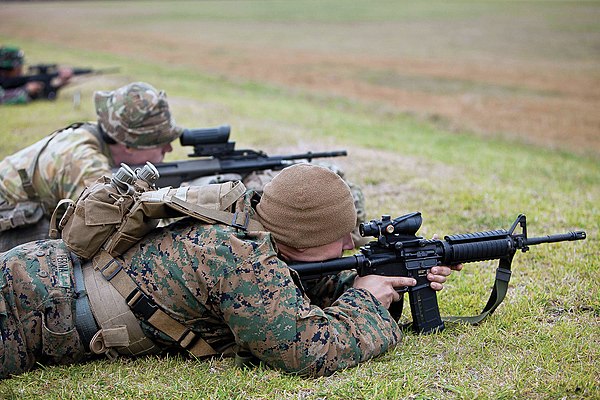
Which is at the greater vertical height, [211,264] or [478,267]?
[211,264]

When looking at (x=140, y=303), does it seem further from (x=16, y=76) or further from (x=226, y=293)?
(x=16, y=76)

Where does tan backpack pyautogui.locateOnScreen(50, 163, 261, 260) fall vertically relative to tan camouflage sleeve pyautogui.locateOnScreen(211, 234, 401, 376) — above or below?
above

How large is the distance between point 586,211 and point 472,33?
40.0 meters

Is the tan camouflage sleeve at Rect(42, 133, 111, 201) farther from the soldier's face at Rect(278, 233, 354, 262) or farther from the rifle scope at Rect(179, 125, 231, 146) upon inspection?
the soldier's face at Rect(278, 233, 354, 262)

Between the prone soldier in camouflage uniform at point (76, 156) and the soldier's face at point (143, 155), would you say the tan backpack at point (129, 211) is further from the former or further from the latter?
the soldier's face at point (143, 155)

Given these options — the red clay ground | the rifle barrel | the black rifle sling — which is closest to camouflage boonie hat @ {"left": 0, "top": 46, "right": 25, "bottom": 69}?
the red clay ground

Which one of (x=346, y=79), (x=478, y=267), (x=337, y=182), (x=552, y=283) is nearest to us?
(x=337, y=182)

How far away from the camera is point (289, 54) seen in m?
35.5

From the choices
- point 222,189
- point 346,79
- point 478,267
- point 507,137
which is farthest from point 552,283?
point 346,79

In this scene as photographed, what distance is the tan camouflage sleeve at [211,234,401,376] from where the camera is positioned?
11.5ft

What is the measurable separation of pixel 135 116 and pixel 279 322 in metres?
3.35

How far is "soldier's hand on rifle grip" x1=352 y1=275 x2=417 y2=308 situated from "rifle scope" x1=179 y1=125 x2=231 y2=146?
10.2ft

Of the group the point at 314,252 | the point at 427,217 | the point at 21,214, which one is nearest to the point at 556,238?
the point at 314,252

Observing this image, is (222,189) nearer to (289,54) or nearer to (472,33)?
(289,54)
